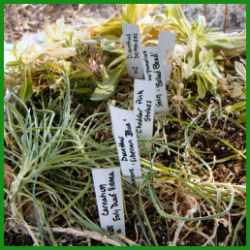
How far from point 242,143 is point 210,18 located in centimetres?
65

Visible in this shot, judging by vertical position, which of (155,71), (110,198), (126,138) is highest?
(155,71)

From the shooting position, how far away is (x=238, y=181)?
2.48 feet

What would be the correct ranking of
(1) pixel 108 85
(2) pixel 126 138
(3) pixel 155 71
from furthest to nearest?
(1) pixel 108 85 < (3) pixel 155 71 < (2) pixel 126 138

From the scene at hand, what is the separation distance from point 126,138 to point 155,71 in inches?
9.4

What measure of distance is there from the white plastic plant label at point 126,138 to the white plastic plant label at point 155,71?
0.72 feet

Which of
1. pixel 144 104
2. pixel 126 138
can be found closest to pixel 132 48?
pixel 144 104

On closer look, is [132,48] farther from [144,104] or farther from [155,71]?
[144,104]

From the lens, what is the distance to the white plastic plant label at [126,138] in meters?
0.62

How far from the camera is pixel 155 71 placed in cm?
80

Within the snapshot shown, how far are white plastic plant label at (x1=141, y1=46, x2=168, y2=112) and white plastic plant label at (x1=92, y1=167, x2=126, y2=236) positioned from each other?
0.87 feet

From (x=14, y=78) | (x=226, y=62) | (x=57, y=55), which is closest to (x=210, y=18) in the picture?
(x=226, y=62)

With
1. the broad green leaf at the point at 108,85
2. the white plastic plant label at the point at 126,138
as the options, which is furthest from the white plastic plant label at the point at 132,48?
the white plastic plant label at the point at 126,138

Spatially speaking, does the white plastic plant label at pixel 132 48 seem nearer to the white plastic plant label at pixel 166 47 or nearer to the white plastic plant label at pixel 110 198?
the white plastic plant label at pixel 166 47

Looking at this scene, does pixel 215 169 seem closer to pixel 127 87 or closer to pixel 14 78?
pixel 127 87
